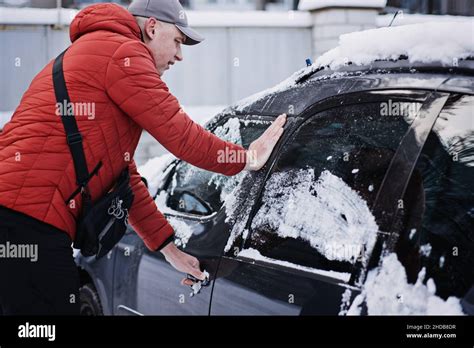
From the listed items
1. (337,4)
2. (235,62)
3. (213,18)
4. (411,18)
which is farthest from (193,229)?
(411,18)

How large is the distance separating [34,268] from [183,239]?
25.8 inches

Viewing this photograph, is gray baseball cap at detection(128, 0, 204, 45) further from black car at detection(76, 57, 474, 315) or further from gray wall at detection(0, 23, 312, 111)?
gray wall at detection(0, 23, 312, 111)

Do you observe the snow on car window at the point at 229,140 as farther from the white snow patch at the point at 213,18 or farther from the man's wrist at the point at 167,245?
the white snow patch at the point at 213,18

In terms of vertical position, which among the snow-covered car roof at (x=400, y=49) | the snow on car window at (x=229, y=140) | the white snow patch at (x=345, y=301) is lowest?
the white snow patch at (x=345, y=301)

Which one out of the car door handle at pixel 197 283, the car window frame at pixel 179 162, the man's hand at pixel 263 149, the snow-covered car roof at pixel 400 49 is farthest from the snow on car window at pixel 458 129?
the car door handle at pixel 197 283

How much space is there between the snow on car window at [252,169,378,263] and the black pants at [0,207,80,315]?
2.22 feet

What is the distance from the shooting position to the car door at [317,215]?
187 centimetres

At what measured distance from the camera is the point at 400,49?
213 centimetres

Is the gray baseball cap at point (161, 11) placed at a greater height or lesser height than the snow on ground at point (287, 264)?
greater

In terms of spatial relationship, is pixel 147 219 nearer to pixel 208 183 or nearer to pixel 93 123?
pixel 208 183

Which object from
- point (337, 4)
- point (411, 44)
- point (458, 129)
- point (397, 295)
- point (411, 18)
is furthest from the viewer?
point (411, 18)

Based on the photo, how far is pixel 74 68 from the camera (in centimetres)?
209

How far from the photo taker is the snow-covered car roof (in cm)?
193

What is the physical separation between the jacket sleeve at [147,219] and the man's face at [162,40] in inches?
17.5
